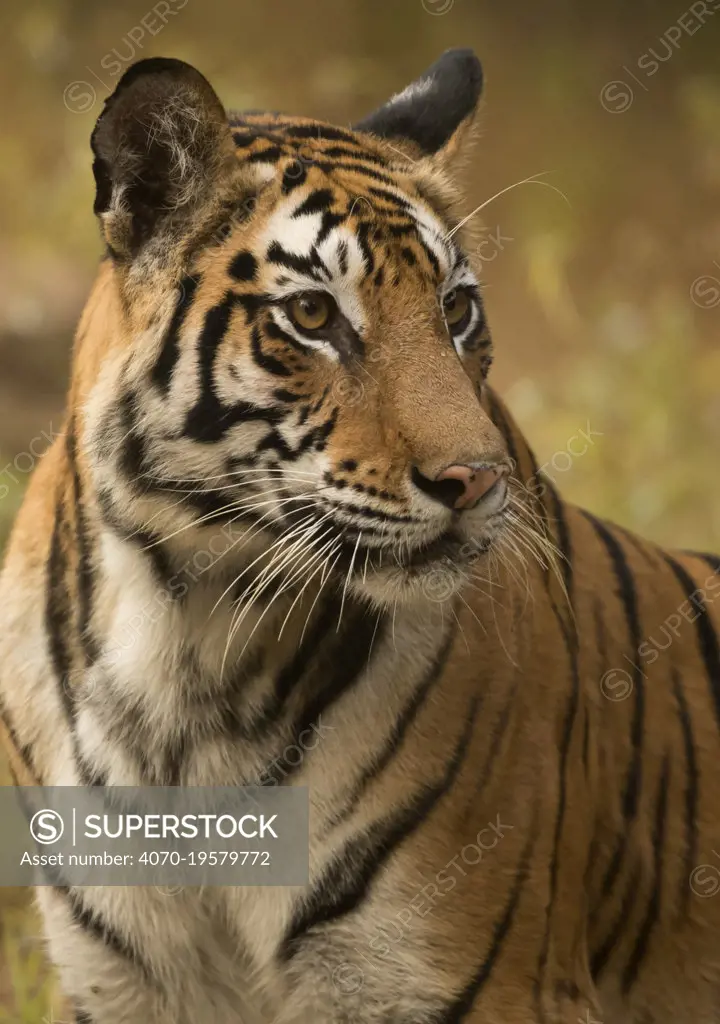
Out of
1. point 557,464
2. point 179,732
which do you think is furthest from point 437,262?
point 557,464

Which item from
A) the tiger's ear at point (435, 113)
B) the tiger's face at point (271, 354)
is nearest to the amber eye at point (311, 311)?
the tiger's face at point (271, 354)

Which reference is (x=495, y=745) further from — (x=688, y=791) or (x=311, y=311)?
(x=311, y=311)

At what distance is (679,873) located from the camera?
2.33 metres

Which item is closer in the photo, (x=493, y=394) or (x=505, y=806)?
(x=505, y=806)

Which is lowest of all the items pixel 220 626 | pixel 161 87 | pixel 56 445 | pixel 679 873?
pixel 679 873

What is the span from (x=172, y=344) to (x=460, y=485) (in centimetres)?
44

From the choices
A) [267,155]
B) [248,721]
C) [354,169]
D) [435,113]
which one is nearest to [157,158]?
[267,155]

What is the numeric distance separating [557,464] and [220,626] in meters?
3.00

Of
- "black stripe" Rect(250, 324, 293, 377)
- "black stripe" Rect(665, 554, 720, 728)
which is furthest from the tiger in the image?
"black stripe" Rect(665, 554, 720, 728)

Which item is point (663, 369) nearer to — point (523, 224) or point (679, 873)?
Result: point (523, 224)

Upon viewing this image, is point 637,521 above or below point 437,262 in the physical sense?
above

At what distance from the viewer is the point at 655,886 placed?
231cm

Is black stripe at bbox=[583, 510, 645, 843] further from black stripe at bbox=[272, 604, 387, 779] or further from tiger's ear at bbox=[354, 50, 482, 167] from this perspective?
tiger's ear at bbox=[354, 50, 482, 167]

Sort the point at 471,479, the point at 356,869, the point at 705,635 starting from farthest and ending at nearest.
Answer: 1. the point at 705,635
2. the point at 356,869
3. the point at 471,479
